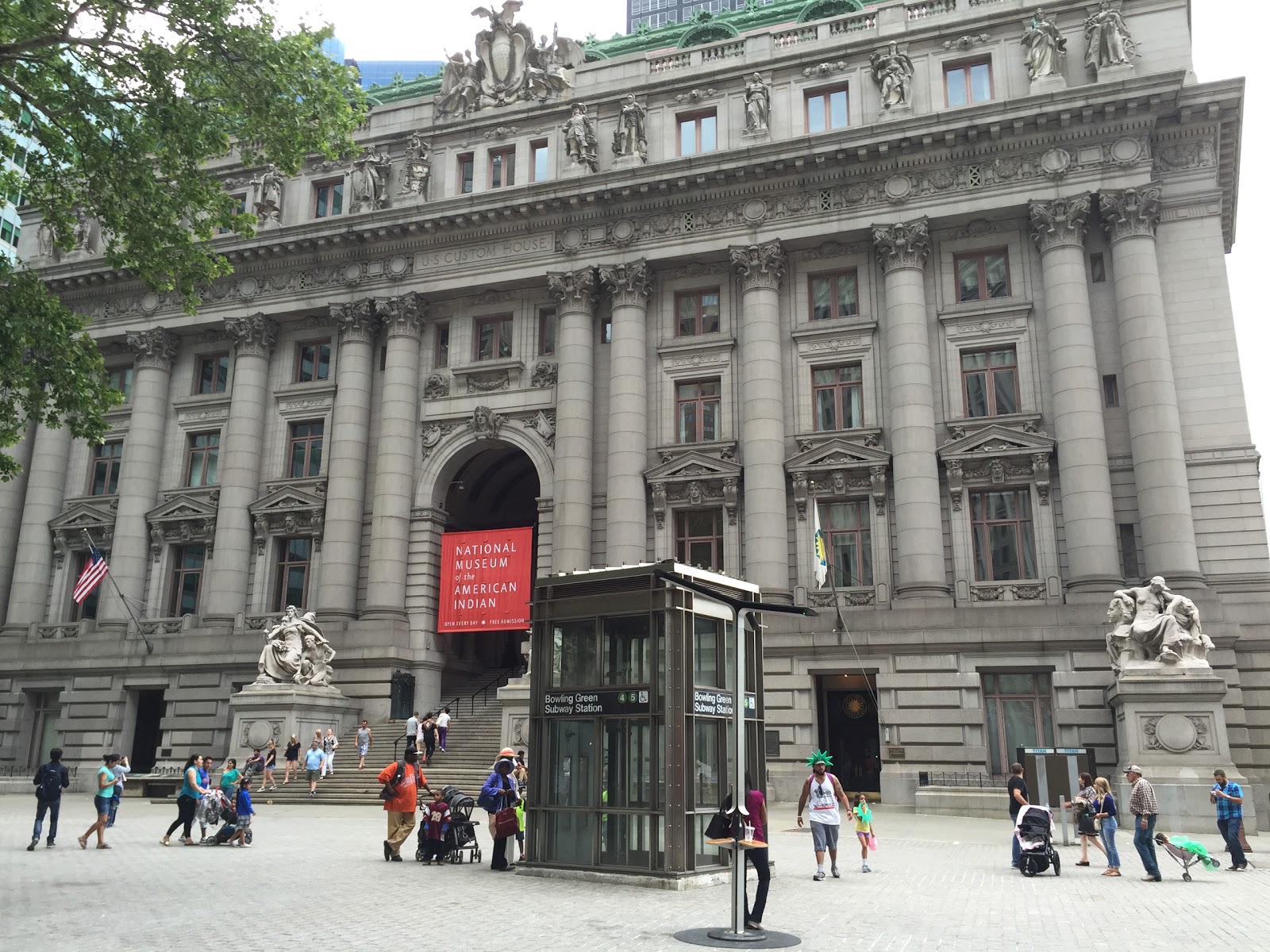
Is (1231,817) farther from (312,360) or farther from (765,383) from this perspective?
(312,360)

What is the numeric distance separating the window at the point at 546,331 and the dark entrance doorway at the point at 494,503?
4.26m

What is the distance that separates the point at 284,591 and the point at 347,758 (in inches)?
369

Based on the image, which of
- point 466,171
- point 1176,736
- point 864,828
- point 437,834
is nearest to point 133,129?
point 437,834

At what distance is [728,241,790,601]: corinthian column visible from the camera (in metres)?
36.1

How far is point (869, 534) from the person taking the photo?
119 ft

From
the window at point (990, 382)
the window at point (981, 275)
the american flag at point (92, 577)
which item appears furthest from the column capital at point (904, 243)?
the american flag at point (92, 577)

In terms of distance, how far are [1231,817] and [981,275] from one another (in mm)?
23018

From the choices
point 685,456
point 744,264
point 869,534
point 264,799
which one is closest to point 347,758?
point 264,799

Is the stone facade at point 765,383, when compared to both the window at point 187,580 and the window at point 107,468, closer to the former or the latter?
the window at point 187,580

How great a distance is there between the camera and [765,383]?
3788 cm

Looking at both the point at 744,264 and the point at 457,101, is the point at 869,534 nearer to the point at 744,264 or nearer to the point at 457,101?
the point at 744,264

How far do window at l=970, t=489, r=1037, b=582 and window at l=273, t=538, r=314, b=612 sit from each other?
25724mm

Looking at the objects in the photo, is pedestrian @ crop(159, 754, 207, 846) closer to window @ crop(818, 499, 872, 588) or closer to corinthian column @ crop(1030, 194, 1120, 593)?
window @ crop(818, 499, 872, 588)

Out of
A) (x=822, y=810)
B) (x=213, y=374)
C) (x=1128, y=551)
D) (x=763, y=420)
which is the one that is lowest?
(x=822, y=810)
